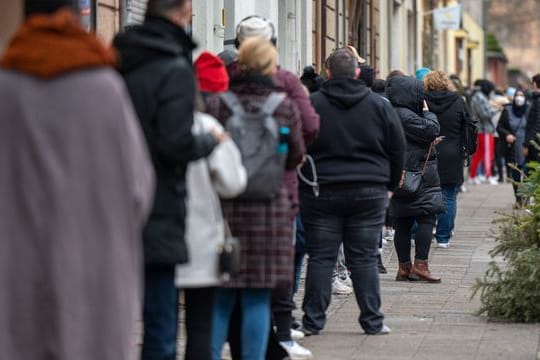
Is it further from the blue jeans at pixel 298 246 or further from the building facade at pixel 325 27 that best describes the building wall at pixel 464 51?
the blue jeans at pixel 298 246

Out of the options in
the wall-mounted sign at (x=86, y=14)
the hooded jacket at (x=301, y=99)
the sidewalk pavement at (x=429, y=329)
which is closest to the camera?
the hooded jacket at (x=301, y=99)

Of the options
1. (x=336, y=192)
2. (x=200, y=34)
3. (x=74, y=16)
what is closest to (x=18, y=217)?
(x=74, y=16)

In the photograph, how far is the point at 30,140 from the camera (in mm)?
5211

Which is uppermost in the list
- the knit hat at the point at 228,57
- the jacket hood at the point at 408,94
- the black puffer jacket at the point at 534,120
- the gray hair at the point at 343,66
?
the knit hat at the point at 228,57

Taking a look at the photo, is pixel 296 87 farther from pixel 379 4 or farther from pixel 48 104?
pixel 379 4

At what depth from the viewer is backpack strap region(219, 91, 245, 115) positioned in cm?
727

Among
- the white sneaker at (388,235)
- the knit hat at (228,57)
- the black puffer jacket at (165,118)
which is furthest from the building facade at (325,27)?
the black puffer jacket at (165,118)

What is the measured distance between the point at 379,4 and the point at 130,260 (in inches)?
903

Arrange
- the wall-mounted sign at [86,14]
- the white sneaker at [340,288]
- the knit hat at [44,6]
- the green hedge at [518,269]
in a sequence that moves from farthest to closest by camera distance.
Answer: the white sneaker at [340,288]
the wall-mounted sign at [86,14]
the green hedge at [518,269]
the knit hat at [44,6]

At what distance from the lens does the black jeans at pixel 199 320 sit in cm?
669

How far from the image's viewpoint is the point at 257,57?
7.47m

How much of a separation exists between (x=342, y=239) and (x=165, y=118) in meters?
3.35

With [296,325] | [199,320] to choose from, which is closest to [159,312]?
[199,320]

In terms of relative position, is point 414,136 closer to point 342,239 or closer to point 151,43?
point 342,239
